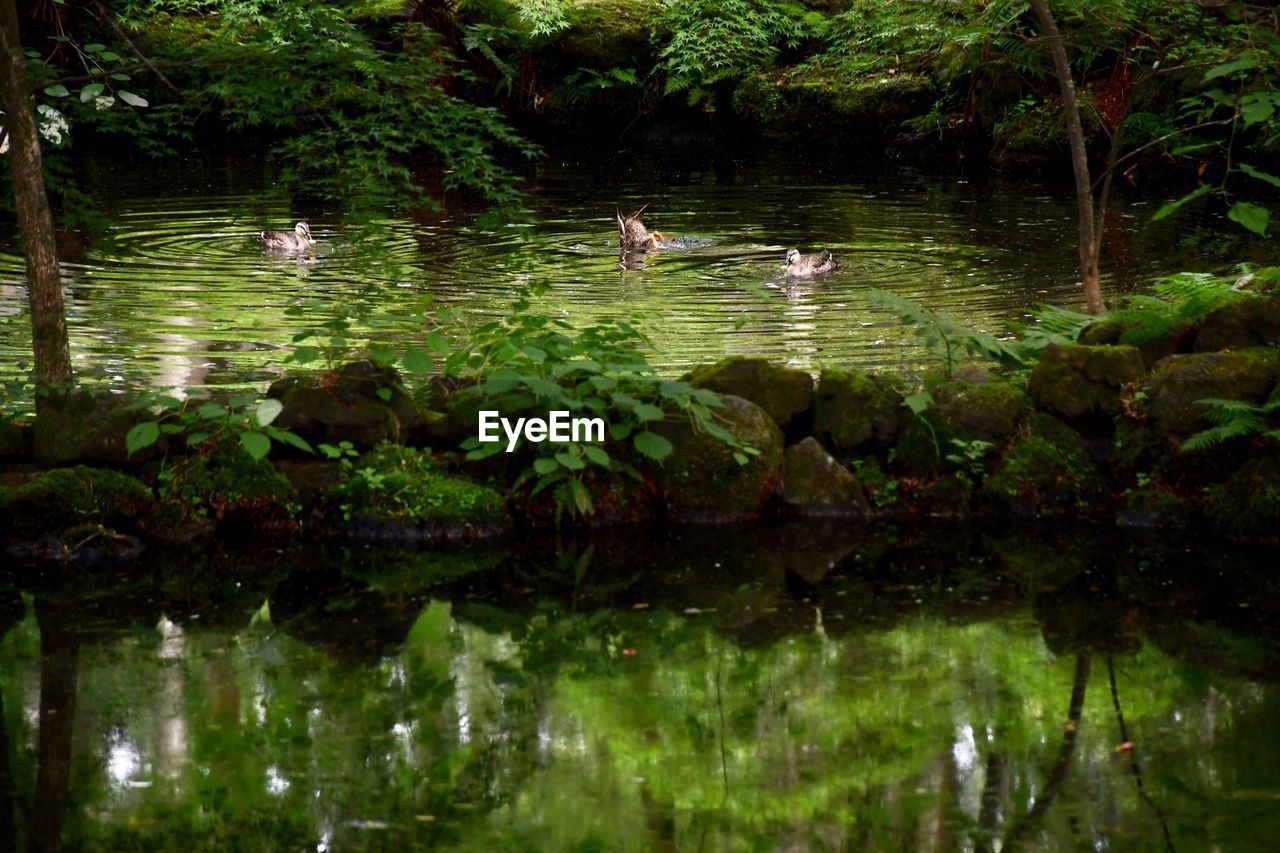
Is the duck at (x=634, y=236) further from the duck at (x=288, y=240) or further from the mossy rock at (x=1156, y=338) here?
the mossy rock at (x=1156, y=338)

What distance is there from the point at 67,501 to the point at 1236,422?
209 inches

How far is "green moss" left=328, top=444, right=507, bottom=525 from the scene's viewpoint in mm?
6945

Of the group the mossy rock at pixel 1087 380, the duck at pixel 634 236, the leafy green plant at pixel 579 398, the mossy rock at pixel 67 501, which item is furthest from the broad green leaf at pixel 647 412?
the duck at pixel 634 236

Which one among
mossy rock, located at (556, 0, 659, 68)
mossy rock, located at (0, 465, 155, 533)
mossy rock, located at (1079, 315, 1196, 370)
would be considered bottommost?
mossy rock, located at (0, 465, 155, 533)

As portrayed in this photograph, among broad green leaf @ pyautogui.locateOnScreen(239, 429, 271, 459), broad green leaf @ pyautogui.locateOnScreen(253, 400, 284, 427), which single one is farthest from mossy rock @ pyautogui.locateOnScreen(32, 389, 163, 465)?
broad green leaf @ pyautogui.locateOnScreen(239, 429, 271, 459)

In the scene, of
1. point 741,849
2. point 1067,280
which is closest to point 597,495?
point 741,849

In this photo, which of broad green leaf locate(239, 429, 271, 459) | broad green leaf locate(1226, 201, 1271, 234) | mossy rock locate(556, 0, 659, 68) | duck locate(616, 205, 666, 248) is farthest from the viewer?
mossy rock locate(556, 0, 659, 68)

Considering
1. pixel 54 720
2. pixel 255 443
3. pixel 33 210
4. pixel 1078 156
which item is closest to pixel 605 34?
pixel 1078 156

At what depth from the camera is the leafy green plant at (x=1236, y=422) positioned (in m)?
6.65

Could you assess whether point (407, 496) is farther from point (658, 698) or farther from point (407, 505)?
point (658, 698)

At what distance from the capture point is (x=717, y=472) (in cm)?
722

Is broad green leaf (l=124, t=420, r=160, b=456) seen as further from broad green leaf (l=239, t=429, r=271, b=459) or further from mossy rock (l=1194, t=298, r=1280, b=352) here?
mossy rock (l=1194, t=298, r=1280, b=352)

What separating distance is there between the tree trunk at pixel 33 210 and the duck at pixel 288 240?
22.2ft

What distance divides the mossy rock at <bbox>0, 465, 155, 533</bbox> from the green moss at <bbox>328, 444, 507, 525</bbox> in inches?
38.1
